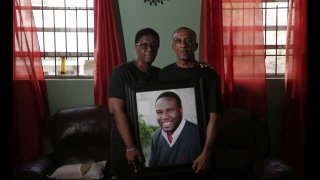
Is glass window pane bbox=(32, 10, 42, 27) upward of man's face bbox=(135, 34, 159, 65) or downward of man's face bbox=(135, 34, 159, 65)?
upward

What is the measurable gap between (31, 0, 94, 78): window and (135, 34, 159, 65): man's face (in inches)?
52.3

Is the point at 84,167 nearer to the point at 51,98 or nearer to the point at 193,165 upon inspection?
the point at 51,98

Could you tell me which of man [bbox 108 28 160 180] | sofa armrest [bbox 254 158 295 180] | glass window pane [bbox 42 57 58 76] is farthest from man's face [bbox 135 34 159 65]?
glass window pane [bbox 42 57 58 76]

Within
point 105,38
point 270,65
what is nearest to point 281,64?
point 270,65

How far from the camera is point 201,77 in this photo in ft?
6.20

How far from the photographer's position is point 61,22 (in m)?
3.25

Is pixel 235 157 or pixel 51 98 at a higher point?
pixel 51 98

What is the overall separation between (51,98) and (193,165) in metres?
1.62

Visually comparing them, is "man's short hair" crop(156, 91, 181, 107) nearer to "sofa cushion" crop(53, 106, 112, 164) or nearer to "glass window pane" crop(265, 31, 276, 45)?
"sofa cushion" crop(53, 106, 112, 164)

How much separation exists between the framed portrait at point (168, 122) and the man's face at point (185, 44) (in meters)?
0.13

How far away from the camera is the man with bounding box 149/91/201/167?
187cm

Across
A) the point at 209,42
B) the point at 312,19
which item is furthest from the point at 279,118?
the point at 312,19

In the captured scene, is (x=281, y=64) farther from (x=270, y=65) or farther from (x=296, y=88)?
(x=296, y=88)

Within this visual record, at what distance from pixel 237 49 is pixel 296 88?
525 millimetres
